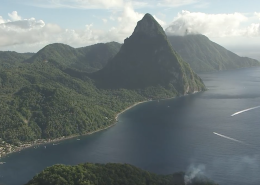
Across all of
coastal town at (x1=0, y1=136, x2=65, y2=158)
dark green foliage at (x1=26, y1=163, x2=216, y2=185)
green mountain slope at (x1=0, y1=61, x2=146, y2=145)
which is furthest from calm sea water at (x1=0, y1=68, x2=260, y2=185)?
dark green foliage at (x1=26, y1=163, x2=216, y2=185)

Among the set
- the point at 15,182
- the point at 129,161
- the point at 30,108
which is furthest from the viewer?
the point at 30,108

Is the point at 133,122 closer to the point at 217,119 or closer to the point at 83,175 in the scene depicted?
the point at 217,119

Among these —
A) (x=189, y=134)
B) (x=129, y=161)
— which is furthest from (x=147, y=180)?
(x=189, y=134)

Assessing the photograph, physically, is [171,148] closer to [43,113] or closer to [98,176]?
[98,176]

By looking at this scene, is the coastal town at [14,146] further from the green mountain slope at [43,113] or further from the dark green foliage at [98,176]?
the dark green foliage at [98,176]

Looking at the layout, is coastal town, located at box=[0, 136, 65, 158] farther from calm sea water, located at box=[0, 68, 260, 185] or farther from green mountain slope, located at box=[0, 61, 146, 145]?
calm sea water, located at box=[0, 68, 260, 185]

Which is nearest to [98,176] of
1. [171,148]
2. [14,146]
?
[171,148]

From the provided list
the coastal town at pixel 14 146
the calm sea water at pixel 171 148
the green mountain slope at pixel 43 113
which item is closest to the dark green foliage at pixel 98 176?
the calm sea water at pixel 171 148
